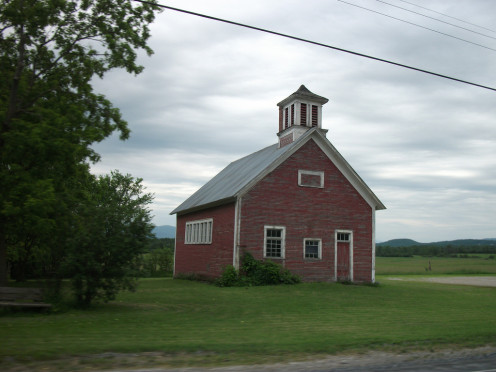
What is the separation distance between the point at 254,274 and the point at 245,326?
1165 centimetres

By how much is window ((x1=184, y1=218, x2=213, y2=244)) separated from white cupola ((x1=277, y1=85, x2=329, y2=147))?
22.1 ft

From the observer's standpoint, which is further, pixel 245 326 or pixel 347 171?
pixel 347 171

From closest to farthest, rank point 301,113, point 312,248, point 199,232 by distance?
point 312,248
point 301,113
point 199,232

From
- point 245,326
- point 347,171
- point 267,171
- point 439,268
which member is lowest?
point 439,268

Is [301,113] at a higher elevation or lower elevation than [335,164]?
higher

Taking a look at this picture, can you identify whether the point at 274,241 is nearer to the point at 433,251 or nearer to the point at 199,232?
the point at 199,232

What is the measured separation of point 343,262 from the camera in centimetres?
2641

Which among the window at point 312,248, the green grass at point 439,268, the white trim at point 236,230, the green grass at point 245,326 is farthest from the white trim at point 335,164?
the green grass at point 439,268

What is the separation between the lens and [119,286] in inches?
Answer: 572

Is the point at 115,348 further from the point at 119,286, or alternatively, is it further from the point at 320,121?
the point at 320,121

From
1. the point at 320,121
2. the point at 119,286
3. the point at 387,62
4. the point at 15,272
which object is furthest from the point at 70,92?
the point at 15,272

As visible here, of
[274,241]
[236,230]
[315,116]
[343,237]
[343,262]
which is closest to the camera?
[236,230]

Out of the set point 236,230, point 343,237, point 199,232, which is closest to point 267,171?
point 236,230

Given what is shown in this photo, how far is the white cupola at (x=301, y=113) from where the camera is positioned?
27.6 m
